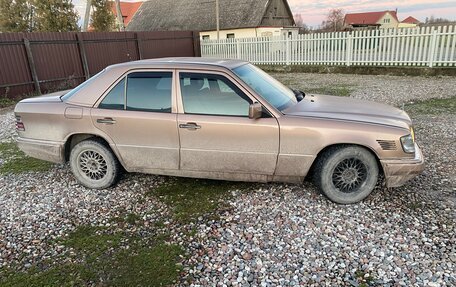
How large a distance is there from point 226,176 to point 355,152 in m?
1.49

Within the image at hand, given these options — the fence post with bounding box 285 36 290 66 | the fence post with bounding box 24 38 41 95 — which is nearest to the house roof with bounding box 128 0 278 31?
the fence post with bounding box 285 36 290 66

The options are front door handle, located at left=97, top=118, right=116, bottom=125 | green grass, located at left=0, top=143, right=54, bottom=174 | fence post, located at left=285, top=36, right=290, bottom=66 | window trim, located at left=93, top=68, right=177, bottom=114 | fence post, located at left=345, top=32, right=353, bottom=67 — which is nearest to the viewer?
window trim, located at left=93, top=68, right=177, bottom=114

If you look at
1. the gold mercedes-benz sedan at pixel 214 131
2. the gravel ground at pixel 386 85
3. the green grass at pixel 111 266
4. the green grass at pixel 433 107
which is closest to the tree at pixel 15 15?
the gravel ground at pixel 386 85

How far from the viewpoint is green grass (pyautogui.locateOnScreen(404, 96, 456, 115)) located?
25.2 feet

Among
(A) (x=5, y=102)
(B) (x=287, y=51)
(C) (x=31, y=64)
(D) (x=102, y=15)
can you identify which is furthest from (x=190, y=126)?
(D) (x=102, y=15)

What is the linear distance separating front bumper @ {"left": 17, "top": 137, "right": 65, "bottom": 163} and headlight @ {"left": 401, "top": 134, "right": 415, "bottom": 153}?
409cm

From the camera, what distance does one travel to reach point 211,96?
3.87 metres

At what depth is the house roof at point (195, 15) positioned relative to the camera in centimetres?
3269

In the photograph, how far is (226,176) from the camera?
3975 mm

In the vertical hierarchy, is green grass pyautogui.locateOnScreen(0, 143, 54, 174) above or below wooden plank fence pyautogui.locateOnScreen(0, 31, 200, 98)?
below

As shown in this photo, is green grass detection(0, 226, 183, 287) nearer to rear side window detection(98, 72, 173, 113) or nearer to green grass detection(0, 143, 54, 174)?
rear side window detection(98, 72, 173, 113)

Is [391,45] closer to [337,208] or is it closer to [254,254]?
[337,208]

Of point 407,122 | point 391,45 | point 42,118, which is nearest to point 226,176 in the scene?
point 407,122

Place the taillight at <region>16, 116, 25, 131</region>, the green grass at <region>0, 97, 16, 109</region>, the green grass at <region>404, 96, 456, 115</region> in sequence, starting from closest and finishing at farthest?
the taillight at <region>16, 116, 25, 131</region>, the green grass at <region>404, 96, 456, 115</region>, the green grass at <region>0, 97, 16, 109</region>
